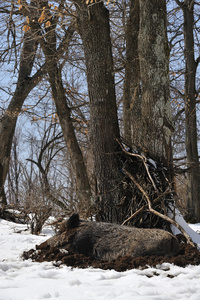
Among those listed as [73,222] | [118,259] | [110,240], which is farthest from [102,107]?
[118,259]

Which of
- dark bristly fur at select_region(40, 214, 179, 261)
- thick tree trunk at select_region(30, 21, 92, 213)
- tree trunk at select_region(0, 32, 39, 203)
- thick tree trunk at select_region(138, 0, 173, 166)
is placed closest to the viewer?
dark bristly fur at select_region(40, 214, 179, 261)

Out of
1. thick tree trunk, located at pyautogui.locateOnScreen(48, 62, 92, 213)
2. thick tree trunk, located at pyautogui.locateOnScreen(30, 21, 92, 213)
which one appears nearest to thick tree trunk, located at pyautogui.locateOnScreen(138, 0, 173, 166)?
thick tree trunk, located at pyautogui.locateOnScreen(30, 21, 92, 213)

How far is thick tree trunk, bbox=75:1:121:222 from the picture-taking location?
16.6 ft

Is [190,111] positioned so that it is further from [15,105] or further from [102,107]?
[102,107]

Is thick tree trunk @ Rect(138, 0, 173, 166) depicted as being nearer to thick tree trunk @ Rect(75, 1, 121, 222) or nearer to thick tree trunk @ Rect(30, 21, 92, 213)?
thick tree trunk @ Rect(75, 1, 121, 222)

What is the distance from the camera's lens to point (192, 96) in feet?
41.9

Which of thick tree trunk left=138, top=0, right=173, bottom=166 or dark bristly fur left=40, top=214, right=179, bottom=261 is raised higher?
thick tree trunk left=138, top=0, right=173, bottom=166

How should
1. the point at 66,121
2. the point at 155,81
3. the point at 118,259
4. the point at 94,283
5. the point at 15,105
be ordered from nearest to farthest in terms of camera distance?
the point at 94,283 → the point at 118,259 → the point at 155,81 → the point at 66,121 → the point at 15,105

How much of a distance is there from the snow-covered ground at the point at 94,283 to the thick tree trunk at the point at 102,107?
202 cm

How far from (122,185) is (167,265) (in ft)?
6.85

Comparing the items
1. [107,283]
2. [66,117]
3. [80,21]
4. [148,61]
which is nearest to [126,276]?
[107,283]

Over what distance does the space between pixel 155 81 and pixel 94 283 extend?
349 centimetres

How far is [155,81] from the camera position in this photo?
504 cm

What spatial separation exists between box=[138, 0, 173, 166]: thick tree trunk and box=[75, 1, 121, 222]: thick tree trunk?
1.83 ft
